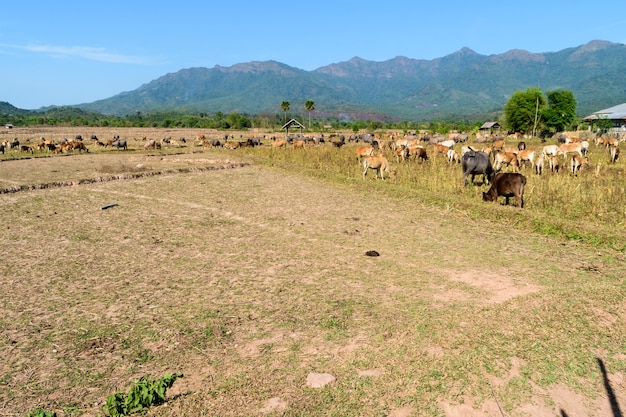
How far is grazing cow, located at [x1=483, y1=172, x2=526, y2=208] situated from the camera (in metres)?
13.5

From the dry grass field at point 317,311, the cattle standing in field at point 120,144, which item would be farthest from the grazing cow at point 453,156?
the cattle standing in field at point 120,144

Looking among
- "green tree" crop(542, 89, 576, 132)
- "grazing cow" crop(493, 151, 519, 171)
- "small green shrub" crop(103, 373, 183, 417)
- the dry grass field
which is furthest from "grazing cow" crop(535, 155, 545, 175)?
"green tree" crop(542, 89, 576, 132)

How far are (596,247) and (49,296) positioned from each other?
10.6 meters

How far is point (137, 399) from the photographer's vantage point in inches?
167

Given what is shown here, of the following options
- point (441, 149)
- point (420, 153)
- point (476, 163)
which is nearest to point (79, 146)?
point (420, 153)

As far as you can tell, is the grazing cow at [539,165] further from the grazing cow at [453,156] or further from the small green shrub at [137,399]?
the small green shrub at [137,399]

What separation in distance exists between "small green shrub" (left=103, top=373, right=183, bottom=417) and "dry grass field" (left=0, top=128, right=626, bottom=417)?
0.51 ft

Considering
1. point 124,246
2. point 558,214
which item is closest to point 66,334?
point 124,246

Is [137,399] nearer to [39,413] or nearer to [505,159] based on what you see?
[39,413]

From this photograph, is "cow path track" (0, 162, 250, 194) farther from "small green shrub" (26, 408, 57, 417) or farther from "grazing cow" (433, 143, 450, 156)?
"small green shrub" (26, 408, 57, 417)

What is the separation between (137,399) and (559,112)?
75.9 m

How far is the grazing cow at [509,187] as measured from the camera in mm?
13508

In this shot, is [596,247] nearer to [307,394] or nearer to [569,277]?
[569,277]

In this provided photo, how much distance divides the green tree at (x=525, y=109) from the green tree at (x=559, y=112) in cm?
118
